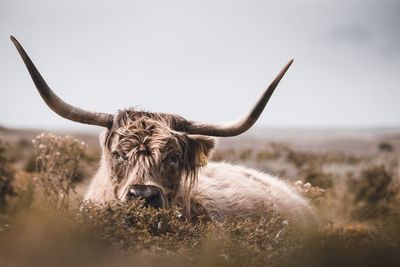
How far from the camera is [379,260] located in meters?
2.19

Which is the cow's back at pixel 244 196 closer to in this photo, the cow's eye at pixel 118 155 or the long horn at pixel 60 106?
the cow's eye at pixel 118 155

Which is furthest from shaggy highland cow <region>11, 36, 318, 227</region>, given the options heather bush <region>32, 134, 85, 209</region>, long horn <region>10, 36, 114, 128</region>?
heather bush <region>32, 134, 85, 209</region>

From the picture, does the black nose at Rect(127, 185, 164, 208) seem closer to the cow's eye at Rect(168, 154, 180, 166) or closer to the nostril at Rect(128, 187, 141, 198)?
the nostril at Rect(128, 187, 141, 198)

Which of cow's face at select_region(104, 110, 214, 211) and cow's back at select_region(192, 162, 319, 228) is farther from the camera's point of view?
cow's back at select_region(192, 162, 319, 228)

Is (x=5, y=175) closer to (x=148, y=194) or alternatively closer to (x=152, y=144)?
(x=152, y=144)

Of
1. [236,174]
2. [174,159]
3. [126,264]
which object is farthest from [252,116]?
[126,264]

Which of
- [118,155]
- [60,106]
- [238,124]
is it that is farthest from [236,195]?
[60,106]

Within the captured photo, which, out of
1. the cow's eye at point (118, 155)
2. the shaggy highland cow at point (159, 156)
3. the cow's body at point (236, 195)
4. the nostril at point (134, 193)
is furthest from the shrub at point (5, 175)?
the nostril at point (134, 193)

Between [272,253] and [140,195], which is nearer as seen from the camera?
[272,253]

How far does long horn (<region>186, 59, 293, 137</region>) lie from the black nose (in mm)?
1139

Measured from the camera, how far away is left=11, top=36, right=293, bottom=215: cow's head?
5285 millimetres

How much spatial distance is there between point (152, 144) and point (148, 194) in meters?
0.63

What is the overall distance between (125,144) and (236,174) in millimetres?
2544

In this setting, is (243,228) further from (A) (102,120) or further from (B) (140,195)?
(A) (102,120)
